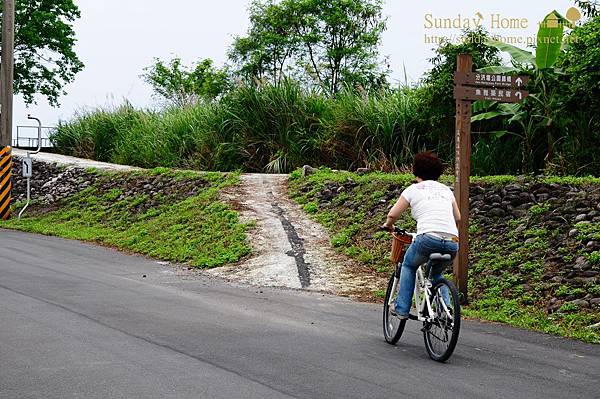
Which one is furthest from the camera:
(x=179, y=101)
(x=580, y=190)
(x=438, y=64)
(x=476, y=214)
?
(x=179, y=101)

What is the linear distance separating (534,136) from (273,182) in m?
6.78

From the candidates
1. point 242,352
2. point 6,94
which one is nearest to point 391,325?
point 242,352

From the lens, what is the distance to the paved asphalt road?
6.09 m

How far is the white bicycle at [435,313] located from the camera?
6974 mm

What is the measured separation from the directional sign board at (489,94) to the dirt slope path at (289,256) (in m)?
3.18

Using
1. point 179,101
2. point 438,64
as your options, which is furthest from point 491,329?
point 179,101

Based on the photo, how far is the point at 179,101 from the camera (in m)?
30.5

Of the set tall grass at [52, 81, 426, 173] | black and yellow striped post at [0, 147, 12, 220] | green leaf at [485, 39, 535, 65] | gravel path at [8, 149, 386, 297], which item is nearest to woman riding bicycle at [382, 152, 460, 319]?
gravel path at [8, 149, 386, 297]

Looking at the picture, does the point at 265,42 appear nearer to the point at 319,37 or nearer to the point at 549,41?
the point at 319,37

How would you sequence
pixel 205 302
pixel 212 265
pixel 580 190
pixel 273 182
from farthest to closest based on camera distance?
pixel 273 182 → pixel 212 265 → pixel 580 190 → pixel 205 302

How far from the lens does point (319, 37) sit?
137 ft

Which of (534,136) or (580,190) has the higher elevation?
(534,136)

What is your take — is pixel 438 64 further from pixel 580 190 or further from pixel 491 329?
pixel 491 329

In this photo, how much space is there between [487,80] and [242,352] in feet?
17.5
